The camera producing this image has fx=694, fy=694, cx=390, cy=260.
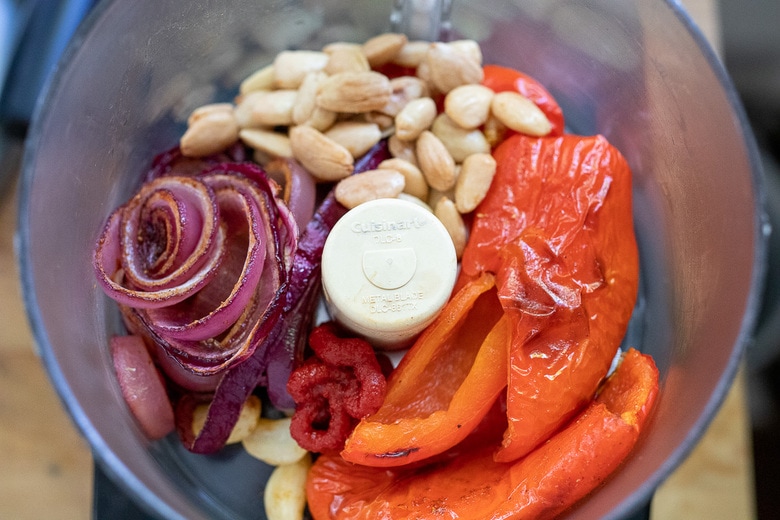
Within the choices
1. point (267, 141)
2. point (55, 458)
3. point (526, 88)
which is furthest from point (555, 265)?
point (55, 458)

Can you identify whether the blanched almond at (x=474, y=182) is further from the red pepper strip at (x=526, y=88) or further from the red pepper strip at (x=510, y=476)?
the red pepper strip at (x=510, y=476)

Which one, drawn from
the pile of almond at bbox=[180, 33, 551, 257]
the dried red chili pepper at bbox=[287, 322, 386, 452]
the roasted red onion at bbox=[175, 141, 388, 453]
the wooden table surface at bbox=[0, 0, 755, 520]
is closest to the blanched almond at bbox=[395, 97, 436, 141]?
the pile of almond at bbox=[180, 33, 551, 257]

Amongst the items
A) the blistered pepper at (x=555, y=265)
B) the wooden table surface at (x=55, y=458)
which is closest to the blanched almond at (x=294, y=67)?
the blistered pepper at (x=555, y=265)

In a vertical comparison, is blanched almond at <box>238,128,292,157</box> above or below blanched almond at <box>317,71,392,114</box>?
below

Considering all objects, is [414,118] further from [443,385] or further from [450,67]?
[443,385]

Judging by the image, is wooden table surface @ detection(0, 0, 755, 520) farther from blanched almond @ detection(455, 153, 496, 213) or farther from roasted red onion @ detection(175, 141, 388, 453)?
blanched almond @ detection(455, 153, 496, 213)
